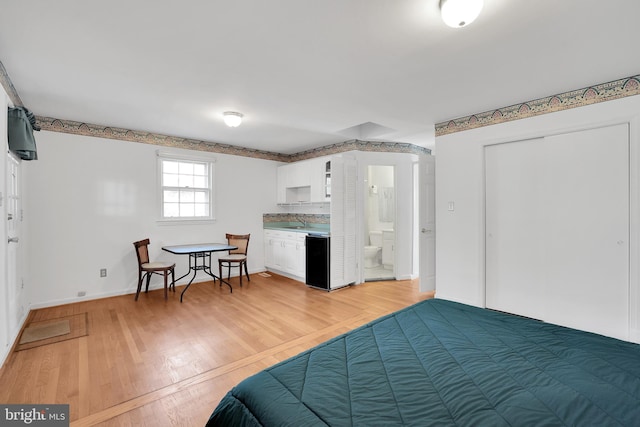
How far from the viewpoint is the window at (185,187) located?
4.78 meters

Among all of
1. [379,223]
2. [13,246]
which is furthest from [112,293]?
[379,223]

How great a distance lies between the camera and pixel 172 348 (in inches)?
107

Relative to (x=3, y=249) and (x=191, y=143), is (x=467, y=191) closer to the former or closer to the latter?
(x=191, y=143)

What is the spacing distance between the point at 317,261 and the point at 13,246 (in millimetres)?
3463

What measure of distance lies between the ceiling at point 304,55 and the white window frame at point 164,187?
3.61ft

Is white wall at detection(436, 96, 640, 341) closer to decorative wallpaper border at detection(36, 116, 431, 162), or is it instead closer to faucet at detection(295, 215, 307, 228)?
decorative wallpaper border at detection(36, 116, 431, 162)

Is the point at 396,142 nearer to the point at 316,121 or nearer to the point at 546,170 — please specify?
the point at 316,121

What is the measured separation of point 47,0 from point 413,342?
8.98ft

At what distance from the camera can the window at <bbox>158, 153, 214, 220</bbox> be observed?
478cm

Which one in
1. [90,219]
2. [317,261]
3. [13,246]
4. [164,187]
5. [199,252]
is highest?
[164,187]

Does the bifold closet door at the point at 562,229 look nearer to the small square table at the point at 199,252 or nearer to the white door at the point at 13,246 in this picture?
the small square table at the point at 199,252

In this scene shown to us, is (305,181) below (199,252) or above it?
above

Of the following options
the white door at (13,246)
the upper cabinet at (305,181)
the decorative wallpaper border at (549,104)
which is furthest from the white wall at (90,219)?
the decorative wallpaper border at (549,104)

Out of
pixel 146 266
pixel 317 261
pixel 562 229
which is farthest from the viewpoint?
pixel 317 261
